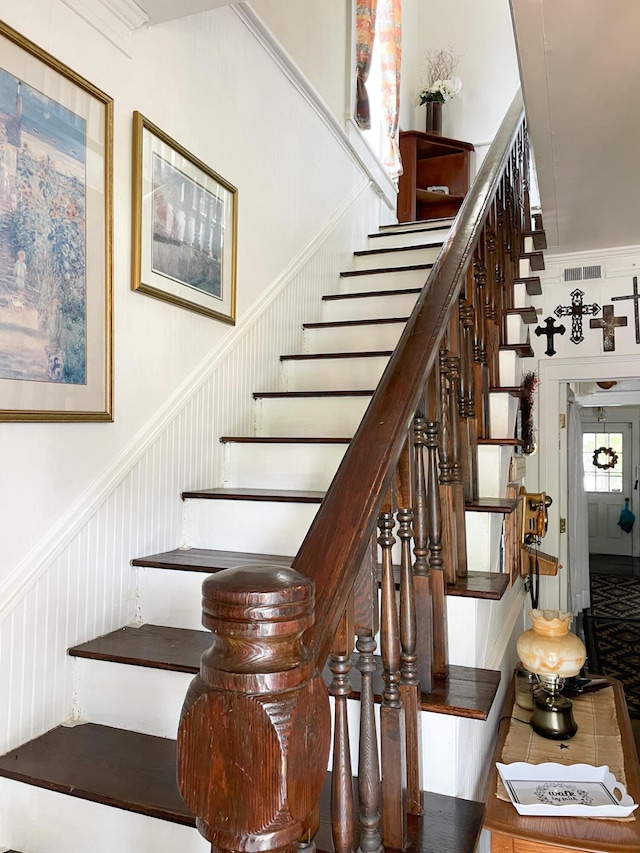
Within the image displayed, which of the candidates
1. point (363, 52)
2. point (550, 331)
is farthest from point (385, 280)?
Result: point (363, 52)

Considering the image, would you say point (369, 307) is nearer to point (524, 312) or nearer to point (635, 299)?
point (524, 312)

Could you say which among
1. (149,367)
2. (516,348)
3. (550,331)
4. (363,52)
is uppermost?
(363,52)

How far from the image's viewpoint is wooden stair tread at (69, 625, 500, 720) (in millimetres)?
1257

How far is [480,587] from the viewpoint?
1456 mm

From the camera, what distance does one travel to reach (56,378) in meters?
1.58

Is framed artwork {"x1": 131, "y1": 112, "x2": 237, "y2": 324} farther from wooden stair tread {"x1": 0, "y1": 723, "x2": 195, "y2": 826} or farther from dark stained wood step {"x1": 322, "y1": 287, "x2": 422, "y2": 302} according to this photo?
wooden stair tread {"x1": 0, "y1": 723, "x2": 195, "y2": 826}

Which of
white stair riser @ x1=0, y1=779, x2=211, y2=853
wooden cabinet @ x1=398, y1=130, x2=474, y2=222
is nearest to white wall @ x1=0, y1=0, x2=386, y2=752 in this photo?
white stair riser @ x1=0, y1=779, x2=211, y2=853

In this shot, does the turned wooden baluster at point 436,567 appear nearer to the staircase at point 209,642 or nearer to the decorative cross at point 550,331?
the staircase at point 209,642

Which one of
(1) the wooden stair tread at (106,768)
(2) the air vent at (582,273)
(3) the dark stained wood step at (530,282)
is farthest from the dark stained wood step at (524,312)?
(1) the wooden stair tread at (106,768)

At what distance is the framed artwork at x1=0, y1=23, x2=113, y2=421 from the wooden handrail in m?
0.87

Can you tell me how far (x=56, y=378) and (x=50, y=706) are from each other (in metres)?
0.83

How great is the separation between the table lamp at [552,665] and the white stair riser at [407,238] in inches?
105

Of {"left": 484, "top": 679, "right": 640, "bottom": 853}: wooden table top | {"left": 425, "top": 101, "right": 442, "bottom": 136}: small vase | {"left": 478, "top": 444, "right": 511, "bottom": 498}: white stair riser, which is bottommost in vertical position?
{"left": 484, "top": 679, "right": 640, "bottom": 853}: wooden table top

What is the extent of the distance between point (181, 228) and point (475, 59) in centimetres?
501
